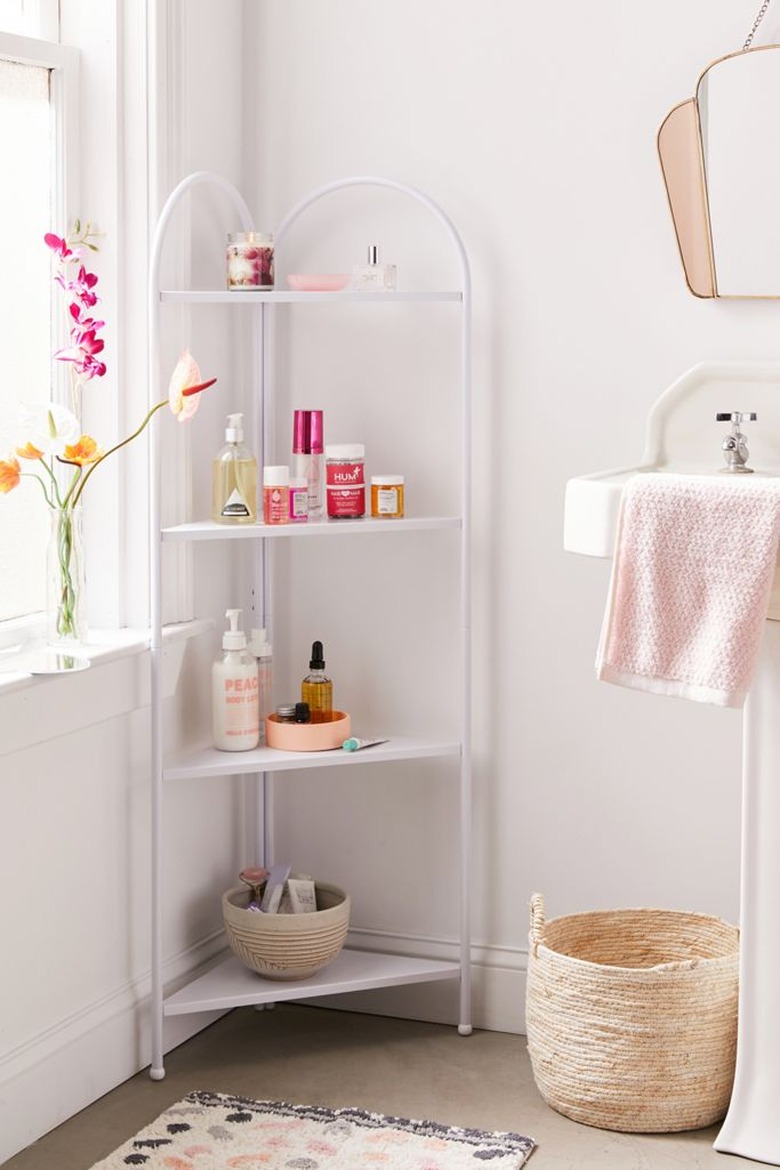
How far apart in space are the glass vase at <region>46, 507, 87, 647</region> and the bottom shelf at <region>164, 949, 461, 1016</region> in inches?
25.6

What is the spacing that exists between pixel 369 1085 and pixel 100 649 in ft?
2.73

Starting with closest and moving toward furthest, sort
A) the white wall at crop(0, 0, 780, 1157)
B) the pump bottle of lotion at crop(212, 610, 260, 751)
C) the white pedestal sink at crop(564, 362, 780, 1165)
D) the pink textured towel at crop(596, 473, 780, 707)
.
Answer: the pink textured towel at crop(596, 473, 780, 707)
the white pedestal sink at crop(564, 362, 780, 1165)
the white wall at crop(0, 0, 780, 1157)
the pump bottle of lotion at crop(212, 610, 260, 751)

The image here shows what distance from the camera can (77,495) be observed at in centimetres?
226

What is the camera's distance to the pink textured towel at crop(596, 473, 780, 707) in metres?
1.93

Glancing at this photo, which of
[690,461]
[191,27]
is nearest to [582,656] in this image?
[690,461]

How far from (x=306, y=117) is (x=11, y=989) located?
5.06ft

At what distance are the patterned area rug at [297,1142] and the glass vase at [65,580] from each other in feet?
2.45

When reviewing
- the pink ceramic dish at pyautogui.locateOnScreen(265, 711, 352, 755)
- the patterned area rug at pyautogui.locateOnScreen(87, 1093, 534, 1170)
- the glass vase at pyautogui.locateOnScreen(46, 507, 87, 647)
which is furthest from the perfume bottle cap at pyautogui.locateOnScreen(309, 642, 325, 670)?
the patterned area rug at pyautogui.locateOnScreen(87, 1093, 534, 1170)

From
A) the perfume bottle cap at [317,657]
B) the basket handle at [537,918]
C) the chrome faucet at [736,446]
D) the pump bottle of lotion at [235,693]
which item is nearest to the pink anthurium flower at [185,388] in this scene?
the pump bottle of lotion at [235,693]

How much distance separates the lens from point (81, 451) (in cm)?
219

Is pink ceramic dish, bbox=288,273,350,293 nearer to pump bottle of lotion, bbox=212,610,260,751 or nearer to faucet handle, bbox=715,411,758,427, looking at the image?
pump bottle of lotion, bbox=212,610,260,751

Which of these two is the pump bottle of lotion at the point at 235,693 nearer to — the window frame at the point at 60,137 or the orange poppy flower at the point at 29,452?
the window frame at the point at 60,137

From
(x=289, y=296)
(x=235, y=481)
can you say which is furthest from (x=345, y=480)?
(x=289, y=296)

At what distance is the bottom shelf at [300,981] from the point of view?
2.49m
